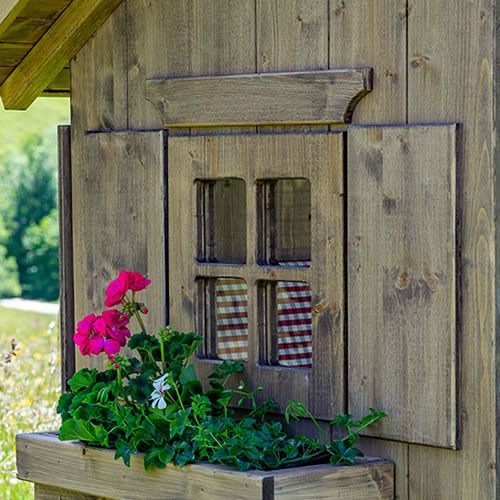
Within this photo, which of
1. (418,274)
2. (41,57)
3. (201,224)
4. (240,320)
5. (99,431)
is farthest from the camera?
(240,320)

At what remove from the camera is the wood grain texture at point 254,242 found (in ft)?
11.1

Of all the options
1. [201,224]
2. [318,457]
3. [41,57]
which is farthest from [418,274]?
[41,57]

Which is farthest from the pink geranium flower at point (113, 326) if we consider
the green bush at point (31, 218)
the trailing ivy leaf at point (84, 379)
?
the green bush at point (31, 218)

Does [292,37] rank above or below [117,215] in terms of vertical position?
above

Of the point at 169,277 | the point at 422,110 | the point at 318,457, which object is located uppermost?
the point at 422,110

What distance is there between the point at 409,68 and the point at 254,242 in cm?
65

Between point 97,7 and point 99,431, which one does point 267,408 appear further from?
point 97,7

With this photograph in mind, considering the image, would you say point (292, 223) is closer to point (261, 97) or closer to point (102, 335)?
point (261, 97)

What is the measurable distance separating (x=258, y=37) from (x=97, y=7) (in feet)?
1.92

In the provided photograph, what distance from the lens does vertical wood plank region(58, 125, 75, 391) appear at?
13.6 feet

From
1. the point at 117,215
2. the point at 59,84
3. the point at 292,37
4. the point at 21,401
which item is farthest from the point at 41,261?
the point at 292,37

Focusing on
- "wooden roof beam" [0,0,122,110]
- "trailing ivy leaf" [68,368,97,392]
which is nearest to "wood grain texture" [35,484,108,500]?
"trailing ivy leaf" [68,368,97,392]

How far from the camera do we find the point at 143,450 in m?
3.39

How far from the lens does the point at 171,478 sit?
3.30 m
